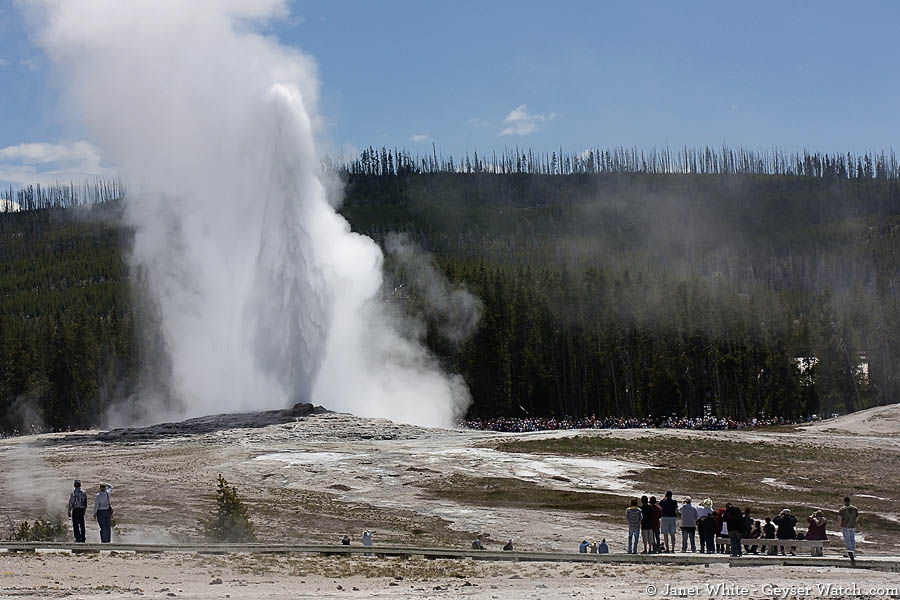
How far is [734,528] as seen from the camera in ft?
58.3

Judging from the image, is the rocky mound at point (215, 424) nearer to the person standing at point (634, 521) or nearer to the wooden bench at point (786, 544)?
the person standing at point (634, 521)

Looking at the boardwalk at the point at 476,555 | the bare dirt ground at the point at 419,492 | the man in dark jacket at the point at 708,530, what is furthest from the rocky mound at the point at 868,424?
the boardwalk at the point at 476,555

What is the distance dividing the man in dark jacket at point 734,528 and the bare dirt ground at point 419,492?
197 centimetres

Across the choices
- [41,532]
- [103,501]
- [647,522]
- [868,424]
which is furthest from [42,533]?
[868,424]

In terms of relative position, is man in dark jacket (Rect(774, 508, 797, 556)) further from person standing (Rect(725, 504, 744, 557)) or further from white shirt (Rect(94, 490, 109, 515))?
white shirt (Rect(94, 490, 109, 515))

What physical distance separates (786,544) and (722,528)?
1.69m

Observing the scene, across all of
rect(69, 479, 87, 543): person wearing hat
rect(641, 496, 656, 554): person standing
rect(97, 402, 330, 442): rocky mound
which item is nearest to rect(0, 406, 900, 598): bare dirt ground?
rect(97, 402, 330, 442): rocky mound

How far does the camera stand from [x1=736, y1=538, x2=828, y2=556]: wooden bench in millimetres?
17344

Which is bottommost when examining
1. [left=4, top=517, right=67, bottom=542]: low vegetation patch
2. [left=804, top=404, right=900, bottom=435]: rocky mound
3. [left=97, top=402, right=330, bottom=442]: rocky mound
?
[left=804, top=404, right=900, bottom=435]: rocky mound

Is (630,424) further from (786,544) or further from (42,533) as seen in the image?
(42,533)

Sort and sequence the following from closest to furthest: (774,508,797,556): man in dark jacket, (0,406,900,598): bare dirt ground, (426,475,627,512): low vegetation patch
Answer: (0,406,900,598): bare dirt ground
(774,508,797,556): man in dark jacket
(426,475,627,512): low vegetation patch

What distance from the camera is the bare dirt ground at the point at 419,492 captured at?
14.4 meters

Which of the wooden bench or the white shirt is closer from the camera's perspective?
the wooden bench

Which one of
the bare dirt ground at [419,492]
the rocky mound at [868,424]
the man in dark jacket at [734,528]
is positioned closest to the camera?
the bare dirt ground at [419,492]
